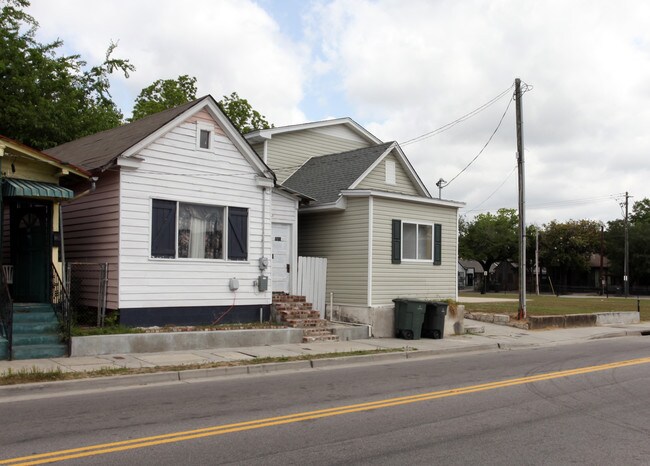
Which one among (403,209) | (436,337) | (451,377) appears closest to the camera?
(451,377)

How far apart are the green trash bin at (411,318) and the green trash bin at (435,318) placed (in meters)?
0.28

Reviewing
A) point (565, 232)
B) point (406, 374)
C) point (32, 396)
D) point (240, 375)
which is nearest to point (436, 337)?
point (406, 374)

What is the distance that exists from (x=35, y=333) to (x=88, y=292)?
8.42 ft

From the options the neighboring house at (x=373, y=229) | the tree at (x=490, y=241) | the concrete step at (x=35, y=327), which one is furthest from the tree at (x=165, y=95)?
the tree at (x=490, y=241)

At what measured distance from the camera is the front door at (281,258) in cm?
1817

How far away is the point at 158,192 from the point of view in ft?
48.3

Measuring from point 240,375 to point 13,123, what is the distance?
1732 centimetres

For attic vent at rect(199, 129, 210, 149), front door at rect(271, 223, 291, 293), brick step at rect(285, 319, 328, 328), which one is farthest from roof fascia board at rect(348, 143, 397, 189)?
attic vent at rect(199, 129, 210, 149)

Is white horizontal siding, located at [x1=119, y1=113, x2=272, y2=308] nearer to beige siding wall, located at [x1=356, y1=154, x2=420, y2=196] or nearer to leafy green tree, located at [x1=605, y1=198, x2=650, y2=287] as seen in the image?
beige siding wall, located at [x1=356, y1=154, x2=420, y2=196]

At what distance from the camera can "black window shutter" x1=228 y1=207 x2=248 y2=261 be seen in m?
16.0

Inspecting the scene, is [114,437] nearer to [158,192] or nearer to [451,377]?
[451,377]

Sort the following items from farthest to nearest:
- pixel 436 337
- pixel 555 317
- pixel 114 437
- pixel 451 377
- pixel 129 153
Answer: pixel 555 317 → pixel 436 337 → pixel 129 153 → pixel 451 377 → pixel 114 437

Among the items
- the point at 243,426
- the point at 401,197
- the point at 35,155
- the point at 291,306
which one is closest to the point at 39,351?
the point at 35,155

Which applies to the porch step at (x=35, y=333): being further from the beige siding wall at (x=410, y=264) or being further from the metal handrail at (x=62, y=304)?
the beige siding wall at (x=410, y=264)
